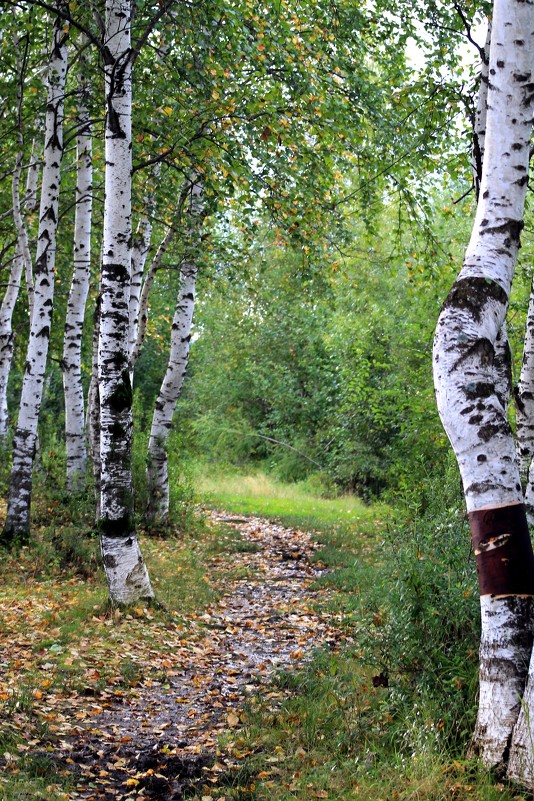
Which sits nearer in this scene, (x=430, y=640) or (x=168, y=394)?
(x=430, y=640)

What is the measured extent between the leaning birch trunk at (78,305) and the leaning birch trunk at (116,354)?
130 inches

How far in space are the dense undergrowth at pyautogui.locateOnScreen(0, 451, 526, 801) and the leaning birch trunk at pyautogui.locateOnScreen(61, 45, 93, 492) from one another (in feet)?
16.0

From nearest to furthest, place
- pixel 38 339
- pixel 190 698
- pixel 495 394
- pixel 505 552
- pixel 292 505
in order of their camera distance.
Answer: pixel 505 552 < pixel 495 394 < pixel 190 698 < pixel 38 339 < pixel 292 505

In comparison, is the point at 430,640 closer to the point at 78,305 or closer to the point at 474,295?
the point at 474,295

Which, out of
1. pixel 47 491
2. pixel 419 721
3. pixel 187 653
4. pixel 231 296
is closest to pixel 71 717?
pixel 187 653

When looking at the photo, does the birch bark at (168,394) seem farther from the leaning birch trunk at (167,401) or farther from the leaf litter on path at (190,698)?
the leaf litter on path at (190,698)

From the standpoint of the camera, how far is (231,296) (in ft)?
93.5

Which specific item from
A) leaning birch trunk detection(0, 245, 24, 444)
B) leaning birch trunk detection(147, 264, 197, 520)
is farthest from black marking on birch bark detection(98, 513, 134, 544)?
leaning birch trunk detection(0, 245, 24, 444)

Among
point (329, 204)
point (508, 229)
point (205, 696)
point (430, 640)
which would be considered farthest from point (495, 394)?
point (329, 204)

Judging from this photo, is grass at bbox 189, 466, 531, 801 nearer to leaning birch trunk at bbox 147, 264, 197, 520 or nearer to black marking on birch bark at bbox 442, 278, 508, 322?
black marking on birch bark at bbox 442, 278, 508, 322

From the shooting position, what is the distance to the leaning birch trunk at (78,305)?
12.9 m

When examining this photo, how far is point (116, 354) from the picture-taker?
857 centimetres

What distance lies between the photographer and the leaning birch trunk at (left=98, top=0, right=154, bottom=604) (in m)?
8.52

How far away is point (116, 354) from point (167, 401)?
5.25 metres
